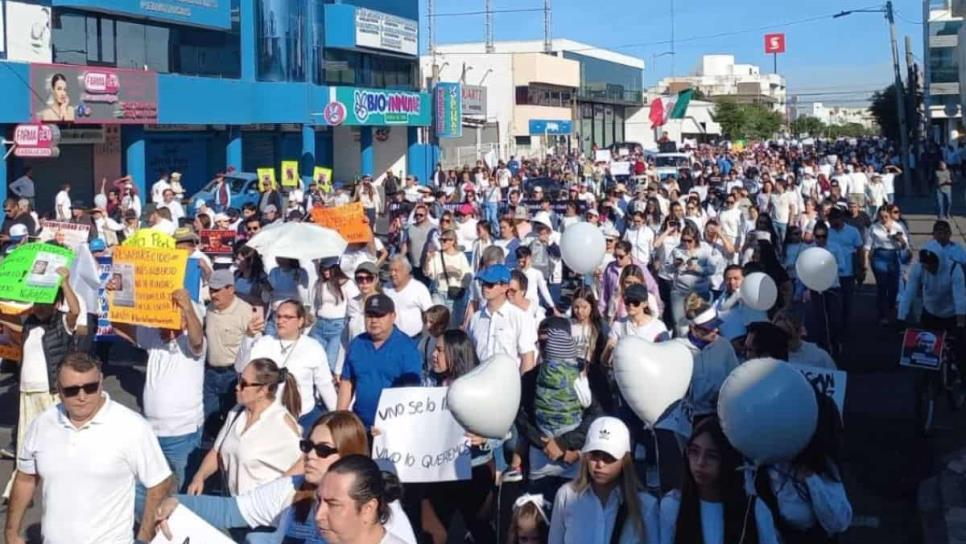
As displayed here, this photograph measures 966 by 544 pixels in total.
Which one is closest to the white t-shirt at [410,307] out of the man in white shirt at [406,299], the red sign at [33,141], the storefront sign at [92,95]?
the man in white shirt at [406,299]

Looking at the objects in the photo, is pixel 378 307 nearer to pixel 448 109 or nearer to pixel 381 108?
pixel 381 108

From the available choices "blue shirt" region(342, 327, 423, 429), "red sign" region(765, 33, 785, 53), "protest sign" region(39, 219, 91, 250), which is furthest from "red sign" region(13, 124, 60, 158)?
"red sign" region(765, 33, 785, 53)

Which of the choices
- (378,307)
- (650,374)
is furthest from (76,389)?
(650,374)

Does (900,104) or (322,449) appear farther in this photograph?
(900,104)

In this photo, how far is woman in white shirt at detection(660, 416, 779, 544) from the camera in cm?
435

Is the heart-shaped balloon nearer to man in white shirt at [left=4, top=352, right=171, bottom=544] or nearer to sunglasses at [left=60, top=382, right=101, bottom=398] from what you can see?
man in white shirt at [left=4, top=352, right=171, bottom=544]

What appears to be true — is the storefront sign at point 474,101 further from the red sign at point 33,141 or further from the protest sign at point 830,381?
the protest sign at point 830,381

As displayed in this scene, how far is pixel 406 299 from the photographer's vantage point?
30.7ft

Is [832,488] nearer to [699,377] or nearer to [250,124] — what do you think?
[699,377]

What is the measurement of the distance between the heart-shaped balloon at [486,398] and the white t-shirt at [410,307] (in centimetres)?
321

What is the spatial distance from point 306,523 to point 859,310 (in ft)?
45.6

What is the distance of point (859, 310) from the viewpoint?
1723 centimetres

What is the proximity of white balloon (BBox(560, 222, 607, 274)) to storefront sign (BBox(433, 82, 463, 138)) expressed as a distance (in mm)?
36754

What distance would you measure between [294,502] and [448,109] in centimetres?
4522
